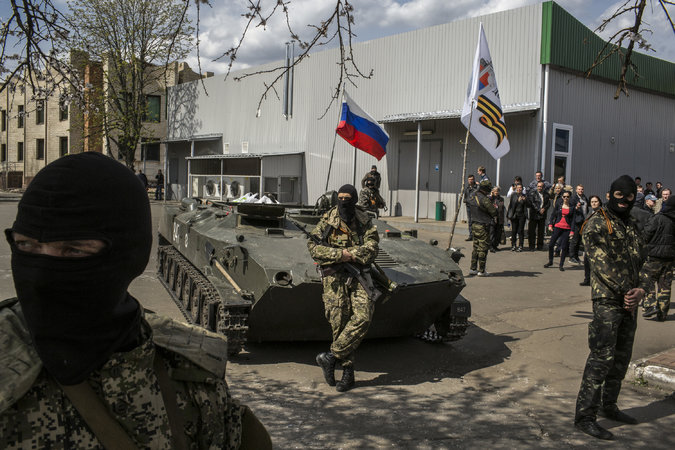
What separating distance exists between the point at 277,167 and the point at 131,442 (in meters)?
23.4

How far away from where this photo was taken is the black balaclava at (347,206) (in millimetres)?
6164

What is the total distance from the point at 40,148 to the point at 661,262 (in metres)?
43.8

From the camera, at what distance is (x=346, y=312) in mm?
5875

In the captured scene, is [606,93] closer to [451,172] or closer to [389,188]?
[451,172]

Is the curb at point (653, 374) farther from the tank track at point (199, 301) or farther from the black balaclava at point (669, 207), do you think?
the tank track at point (199, 301)

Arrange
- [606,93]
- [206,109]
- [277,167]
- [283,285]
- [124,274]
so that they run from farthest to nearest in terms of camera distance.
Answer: [206,109]
[277,167]
[606,93]
[283,285]
[124,274]

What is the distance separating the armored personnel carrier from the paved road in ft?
1.14

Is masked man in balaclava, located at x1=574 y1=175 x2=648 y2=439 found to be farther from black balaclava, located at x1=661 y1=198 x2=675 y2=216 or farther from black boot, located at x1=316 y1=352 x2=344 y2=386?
black balaclava, located at x1=661 y1=198 x2=675 y2=216

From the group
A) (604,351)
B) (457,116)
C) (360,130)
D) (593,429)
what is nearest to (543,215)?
(457,116)

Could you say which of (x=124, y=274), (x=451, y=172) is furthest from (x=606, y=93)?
(x=124, y=274)

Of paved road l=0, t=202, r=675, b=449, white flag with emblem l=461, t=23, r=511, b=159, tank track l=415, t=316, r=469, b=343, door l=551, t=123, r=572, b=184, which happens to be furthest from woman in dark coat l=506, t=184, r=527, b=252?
tank track l=415, t=316, r=469, b=343

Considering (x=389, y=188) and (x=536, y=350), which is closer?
(x=536, y=350)

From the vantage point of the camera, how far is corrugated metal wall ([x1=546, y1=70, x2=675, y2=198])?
1791 centimetres

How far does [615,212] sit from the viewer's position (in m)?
5.19
